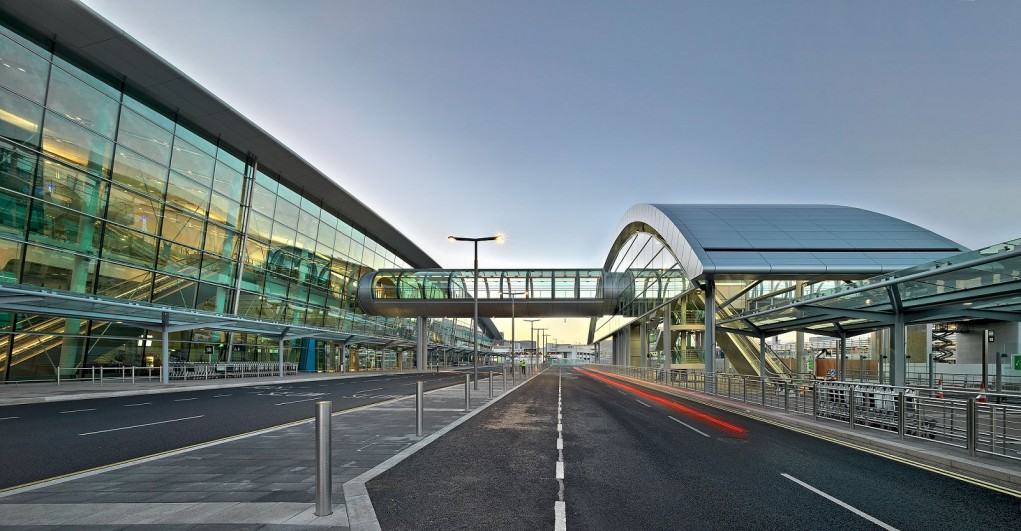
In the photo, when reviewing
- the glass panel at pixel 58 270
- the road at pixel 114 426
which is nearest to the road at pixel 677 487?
the road at pixel 114 426

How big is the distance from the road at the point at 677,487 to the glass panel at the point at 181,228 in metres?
27.7

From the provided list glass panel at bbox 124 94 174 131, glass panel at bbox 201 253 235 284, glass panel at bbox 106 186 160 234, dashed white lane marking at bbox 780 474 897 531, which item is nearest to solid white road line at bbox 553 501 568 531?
dashed white lane marking at bbox 780 474 897 531

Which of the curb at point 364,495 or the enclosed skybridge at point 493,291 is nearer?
the curb at point 364,495

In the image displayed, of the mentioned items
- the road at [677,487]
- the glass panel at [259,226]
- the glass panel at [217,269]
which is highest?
the glass panel at [259,226]

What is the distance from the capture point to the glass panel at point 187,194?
3252cm

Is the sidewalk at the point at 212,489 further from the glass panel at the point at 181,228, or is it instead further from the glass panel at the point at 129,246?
the glass panel at the point at 181,228

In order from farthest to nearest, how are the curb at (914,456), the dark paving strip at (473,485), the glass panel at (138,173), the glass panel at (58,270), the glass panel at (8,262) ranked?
1. the glass panel at (138,173)
2. the glass panel at (58,270)
3. the glass panel at (8,262)
4. the curb at (914,456)
5. the dark paving strip at (473,485)

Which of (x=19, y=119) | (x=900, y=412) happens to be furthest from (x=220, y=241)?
(x=900, y=412)

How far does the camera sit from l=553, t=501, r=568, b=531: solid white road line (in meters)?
5.75

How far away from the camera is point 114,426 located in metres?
13.0

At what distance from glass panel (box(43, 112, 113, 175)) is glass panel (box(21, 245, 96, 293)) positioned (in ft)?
14.6

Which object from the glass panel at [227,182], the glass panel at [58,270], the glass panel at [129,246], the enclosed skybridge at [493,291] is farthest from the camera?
the enclosed skybridge at [493,291]

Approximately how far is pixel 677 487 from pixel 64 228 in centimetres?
3023

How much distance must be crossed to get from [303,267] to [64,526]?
43.7 metres
